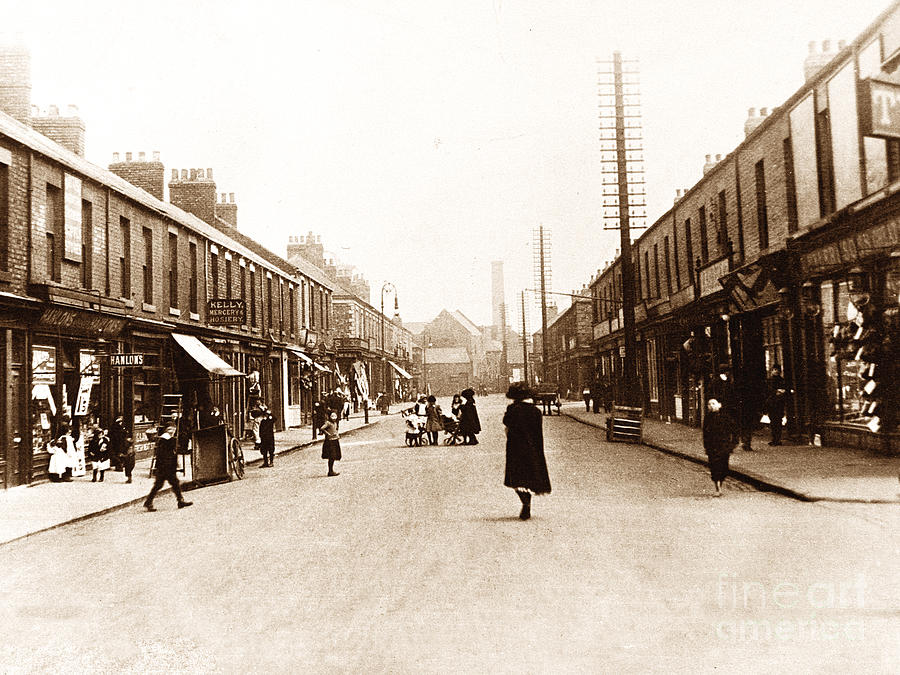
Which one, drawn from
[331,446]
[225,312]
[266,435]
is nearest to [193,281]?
[225,312]

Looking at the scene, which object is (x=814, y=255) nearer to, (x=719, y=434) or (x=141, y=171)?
(x=719, y=434)

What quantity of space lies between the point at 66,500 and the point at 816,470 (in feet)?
39.2

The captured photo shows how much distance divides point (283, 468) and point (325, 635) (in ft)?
41.2

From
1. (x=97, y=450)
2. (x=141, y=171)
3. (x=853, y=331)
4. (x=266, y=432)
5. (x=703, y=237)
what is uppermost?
(x=141, y=171)

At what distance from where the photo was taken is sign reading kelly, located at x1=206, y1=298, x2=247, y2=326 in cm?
2202

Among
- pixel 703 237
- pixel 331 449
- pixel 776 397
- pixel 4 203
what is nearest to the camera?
pixel 4 203

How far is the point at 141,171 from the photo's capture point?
23625 mm

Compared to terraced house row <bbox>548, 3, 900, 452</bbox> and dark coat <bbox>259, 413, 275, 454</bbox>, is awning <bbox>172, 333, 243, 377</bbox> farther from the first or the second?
terraced house row <bbox>548, 3, 900, 452</bbox>

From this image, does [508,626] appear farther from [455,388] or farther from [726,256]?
[455,388]

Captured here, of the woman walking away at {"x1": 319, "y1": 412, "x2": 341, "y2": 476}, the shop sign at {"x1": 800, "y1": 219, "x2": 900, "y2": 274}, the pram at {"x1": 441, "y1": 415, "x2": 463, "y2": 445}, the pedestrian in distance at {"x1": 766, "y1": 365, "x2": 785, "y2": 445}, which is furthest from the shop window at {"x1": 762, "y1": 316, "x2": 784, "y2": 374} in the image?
the woman walking away at {"x1": 319, "y1": 412, "x2": 341, "y2": 476}

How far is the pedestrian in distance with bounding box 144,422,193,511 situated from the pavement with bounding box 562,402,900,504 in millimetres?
8602

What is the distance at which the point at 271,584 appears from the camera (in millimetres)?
6152

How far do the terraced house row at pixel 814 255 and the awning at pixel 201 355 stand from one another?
1146 centimetres

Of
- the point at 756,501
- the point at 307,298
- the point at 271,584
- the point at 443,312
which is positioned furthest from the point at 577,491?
the point at 443,312
